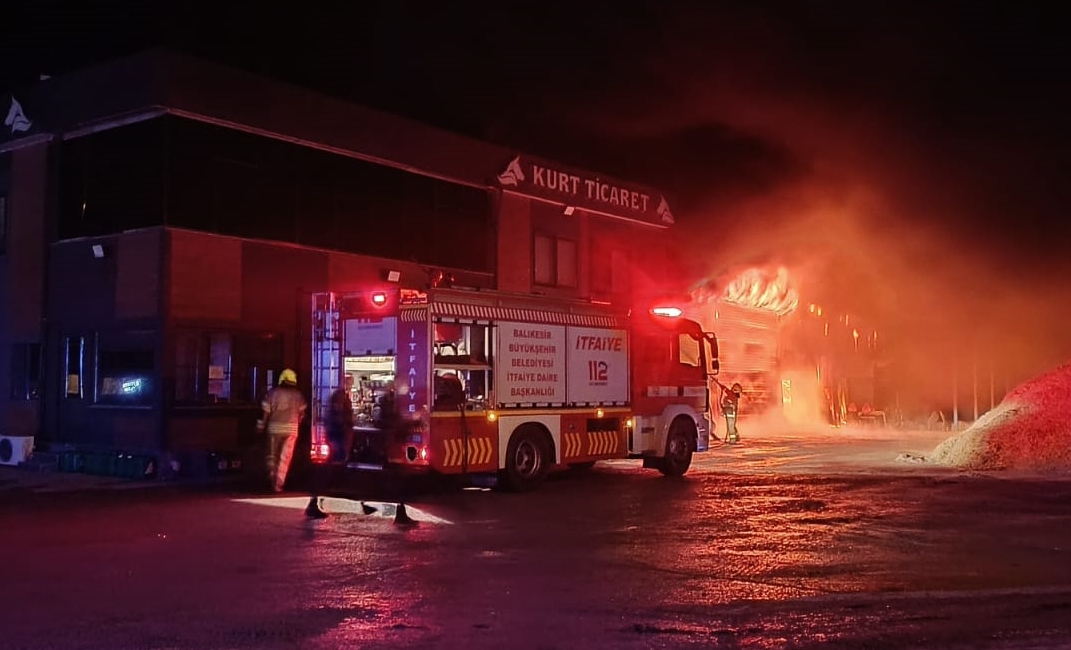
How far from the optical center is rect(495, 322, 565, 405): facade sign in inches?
549

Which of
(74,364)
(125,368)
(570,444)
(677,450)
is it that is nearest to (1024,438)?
(677,450)

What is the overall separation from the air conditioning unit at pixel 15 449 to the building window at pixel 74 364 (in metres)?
1.09

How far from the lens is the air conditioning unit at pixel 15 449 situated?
1795 centimetres

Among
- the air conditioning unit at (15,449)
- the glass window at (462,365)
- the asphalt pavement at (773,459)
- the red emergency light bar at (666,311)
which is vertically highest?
the red emergency light bar at (666,311)

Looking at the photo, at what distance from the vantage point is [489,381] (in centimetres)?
1373

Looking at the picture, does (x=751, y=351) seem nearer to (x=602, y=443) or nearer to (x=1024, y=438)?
(x=1024, y=438)

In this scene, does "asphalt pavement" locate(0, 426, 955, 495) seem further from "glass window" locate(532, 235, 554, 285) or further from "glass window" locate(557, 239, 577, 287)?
"glass window" locate(532, 235, 554, 285)

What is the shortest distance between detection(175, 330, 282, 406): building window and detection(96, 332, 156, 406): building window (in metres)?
0.51

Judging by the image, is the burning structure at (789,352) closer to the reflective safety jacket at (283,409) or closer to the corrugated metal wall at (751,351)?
the corrugated metal wall at (751,351)

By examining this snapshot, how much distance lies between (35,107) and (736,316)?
18465mm

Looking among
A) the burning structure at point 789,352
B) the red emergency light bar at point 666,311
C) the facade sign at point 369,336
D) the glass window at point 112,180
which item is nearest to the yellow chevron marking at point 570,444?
the red emergency light bar at point 666,311

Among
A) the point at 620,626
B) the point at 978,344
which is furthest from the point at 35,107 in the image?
the point at 978,344

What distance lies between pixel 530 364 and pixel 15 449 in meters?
10.0

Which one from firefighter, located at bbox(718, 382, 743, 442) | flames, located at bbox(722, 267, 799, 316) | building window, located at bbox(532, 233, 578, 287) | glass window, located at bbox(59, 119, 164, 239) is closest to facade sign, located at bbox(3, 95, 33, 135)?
glass window, located at bbox(59, 119, 164, 239)
